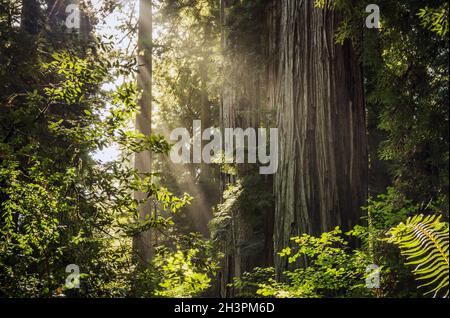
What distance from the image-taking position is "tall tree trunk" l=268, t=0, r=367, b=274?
Result: 498 centimetres

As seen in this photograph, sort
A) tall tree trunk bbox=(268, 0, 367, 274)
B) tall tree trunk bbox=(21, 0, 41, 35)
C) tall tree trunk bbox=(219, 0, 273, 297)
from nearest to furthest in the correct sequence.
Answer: tall tree trunk bbox=(268, 0, 367, 274) → tall tree trunk bbox=(219, 0, 273, 297) → tall tree trunk bbox=(21, 0, 41, 35)

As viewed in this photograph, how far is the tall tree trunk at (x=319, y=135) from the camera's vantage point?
4984mm

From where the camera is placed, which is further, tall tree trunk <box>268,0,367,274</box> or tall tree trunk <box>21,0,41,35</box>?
tall tree trunk <box>21,0,41,35</box>

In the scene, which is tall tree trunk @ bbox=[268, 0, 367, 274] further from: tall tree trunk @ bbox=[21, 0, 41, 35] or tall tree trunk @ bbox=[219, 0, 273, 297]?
tall tree trunk @ bbox=[21, 0, 41, 35]

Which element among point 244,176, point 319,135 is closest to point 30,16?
point 244,176

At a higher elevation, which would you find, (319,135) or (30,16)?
(30,16)

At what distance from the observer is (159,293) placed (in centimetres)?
271

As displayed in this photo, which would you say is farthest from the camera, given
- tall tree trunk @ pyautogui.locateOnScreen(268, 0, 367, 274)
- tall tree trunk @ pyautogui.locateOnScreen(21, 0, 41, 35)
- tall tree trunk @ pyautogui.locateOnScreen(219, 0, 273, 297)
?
tall tree trunk @ pyautogui.locateOnScreen(21, 0, 41, 35)

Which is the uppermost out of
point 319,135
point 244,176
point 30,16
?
point 30,16

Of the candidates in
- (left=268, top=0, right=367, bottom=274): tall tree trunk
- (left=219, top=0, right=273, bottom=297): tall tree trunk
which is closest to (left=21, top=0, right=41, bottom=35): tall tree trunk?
(left=219, top=0, right=273, bottom=297): tall tree trunk

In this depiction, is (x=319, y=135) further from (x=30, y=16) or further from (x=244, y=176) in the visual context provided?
(x=30, y=16)

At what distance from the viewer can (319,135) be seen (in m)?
5.17

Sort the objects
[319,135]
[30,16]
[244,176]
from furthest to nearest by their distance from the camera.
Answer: [30,16] < [244,176] < [319,135]

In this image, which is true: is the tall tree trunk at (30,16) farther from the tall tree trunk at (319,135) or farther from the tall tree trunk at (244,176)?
the tall tree trunk at (319,135)
